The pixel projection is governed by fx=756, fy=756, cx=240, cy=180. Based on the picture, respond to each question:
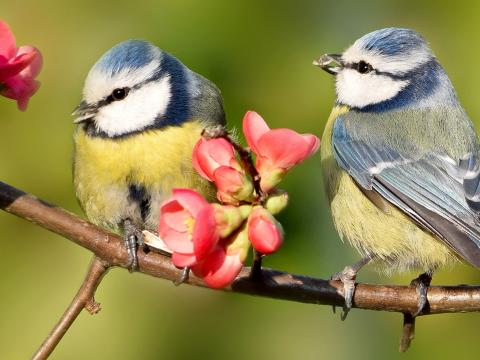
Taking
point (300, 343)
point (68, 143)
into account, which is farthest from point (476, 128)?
point (68, 143)

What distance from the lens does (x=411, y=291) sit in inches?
65.5

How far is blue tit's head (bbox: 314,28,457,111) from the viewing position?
2078 millimetres

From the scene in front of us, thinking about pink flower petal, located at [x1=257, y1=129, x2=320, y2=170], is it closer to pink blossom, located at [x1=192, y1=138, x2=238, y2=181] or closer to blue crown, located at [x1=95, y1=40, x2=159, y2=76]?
pink blossom, located at [x1=192, y1=138, x2=238, y2=181]

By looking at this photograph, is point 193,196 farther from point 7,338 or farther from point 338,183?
point 338,183

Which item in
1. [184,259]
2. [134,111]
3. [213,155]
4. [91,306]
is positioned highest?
[213,155]

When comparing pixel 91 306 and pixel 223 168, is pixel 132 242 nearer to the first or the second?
pixel 91 306

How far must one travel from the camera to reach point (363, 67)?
2.13 m

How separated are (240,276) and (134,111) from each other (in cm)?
69

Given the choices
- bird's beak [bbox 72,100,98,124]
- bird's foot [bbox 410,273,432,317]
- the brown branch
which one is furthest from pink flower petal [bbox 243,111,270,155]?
bird's beak [bbox 72,100,98,124]

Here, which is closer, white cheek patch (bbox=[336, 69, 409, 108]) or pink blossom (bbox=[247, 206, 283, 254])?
pink blossom (bbox=[247, 206, 283, 254])

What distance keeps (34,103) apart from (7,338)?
0.55 metres

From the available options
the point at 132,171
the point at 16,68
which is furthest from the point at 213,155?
the point at 132,171

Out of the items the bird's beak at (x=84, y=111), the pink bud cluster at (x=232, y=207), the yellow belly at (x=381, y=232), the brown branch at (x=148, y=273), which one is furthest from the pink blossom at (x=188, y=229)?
the yellow belly at (x=381, y=232)

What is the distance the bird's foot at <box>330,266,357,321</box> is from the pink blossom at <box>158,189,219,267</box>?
62 cm
